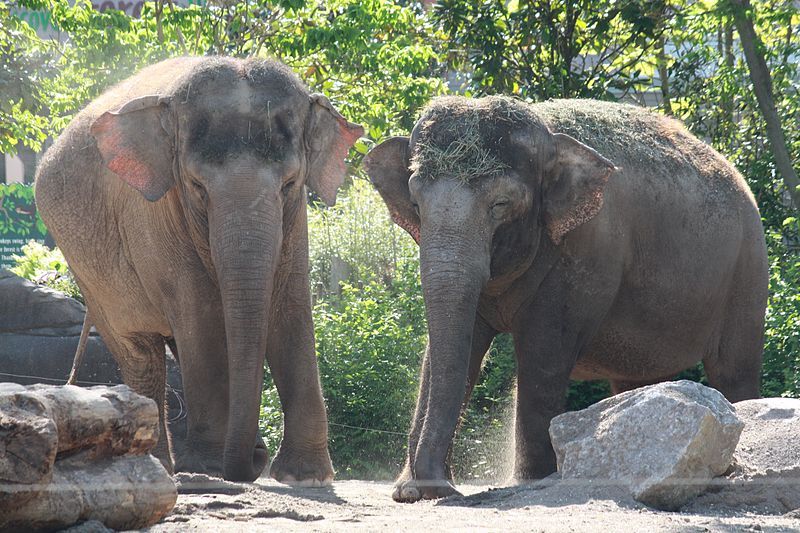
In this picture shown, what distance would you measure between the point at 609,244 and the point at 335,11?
20.2ft

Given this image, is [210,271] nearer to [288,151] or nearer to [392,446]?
[288,151]

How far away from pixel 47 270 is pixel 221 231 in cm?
841

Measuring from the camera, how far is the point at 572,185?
672 centimetres

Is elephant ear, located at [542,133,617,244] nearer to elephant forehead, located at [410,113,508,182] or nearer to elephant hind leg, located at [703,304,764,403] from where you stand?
elephant forehead, located at [410,113,508,182]

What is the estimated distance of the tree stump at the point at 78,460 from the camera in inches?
159

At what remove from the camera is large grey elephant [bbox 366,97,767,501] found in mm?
6102

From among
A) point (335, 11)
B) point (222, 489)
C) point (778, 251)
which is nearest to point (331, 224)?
point (335, 11)

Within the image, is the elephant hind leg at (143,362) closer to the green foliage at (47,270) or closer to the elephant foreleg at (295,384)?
the elephant foreleg at (295,384)

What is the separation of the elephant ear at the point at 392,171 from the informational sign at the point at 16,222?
1517 cm

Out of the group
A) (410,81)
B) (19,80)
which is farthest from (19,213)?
(410,81)

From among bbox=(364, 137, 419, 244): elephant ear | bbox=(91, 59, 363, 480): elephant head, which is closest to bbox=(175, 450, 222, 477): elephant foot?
bbox=(91, 59, 363, 480): elephant head

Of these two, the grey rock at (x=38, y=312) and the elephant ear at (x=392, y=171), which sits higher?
the grey rock at (x=38, y=312)

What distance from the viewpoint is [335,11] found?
12.5 meters

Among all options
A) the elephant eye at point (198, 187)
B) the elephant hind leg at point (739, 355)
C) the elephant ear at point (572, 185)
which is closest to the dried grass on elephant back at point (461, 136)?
the elephant ear at point (572, 185)
